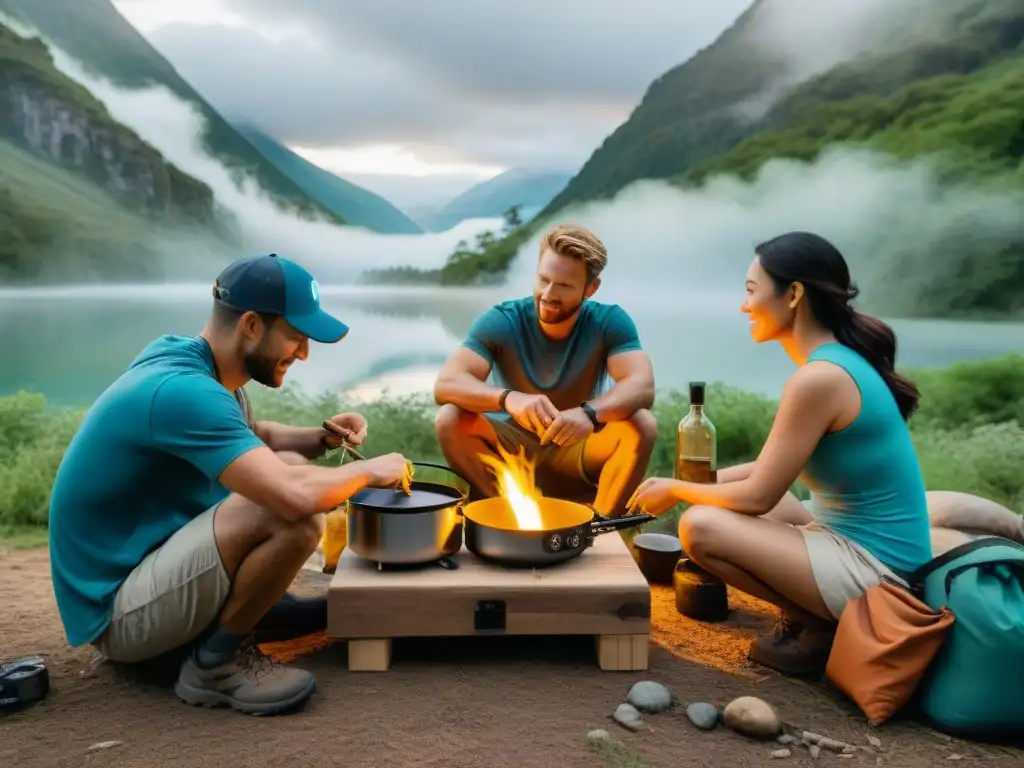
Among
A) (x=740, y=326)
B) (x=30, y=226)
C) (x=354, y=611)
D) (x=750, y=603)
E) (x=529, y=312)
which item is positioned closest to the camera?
(x=354, y=611)

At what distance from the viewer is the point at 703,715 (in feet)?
8.02

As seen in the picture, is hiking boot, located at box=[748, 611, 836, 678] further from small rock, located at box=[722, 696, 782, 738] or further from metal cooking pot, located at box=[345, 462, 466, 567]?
metal cooking pot, located at box=[345, 462, 466, 567]

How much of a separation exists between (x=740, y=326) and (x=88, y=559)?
226 inches

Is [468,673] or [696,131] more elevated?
[696,131]

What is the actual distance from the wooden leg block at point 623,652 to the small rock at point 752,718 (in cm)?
38

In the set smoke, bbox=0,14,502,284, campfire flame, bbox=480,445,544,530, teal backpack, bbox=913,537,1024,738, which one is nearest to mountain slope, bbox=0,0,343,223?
smoke, bbox=0,14,502,284

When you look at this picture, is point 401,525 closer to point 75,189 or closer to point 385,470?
point 385,470

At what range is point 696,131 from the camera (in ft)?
24.0

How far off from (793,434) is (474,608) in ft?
3.95

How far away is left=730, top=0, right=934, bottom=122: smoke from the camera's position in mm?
6879

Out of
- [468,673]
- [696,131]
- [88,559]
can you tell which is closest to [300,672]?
[468,673]

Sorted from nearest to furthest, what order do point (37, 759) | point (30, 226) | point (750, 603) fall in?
point (37, 759), point (750, 603), point (30, 226)

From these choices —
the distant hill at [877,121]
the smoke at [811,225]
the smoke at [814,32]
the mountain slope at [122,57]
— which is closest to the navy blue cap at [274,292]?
the smoke at [811,225]

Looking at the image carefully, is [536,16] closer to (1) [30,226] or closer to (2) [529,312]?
(2) [529,312]
